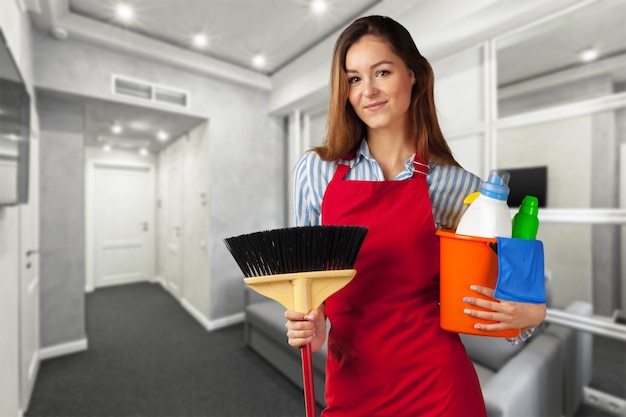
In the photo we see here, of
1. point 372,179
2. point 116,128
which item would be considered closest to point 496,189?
point 372,179

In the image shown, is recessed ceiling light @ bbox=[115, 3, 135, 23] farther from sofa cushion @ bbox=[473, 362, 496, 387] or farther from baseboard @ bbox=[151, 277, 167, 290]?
baseboard @ bbox=[151, 277, 167, 290]

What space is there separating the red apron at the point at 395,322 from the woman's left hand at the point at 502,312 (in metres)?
0.12

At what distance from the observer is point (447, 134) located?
7.59 ft

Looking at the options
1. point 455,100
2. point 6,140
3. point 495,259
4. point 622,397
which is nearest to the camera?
point 495,259

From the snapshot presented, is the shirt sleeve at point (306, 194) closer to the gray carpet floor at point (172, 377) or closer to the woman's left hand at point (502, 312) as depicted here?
the woman's left hand at point (502, 312)

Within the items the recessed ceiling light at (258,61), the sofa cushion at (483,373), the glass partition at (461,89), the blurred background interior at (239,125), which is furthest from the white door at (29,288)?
the glass partition at (461,89)

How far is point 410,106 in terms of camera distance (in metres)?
0.84

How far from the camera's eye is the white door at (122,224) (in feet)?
18.2

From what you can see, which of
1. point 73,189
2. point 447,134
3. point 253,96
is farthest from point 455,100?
point 73,189

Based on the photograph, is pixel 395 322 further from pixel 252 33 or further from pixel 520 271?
pixel 252 33

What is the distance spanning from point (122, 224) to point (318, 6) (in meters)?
5.07

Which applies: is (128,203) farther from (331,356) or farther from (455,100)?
(331,356)

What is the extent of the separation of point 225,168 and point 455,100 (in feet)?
8.23

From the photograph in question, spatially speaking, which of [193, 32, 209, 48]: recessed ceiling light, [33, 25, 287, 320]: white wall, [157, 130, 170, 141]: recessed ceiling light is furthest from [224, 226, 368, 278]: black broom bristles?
[157, 130, 170, 141]: recessed ceiling light
